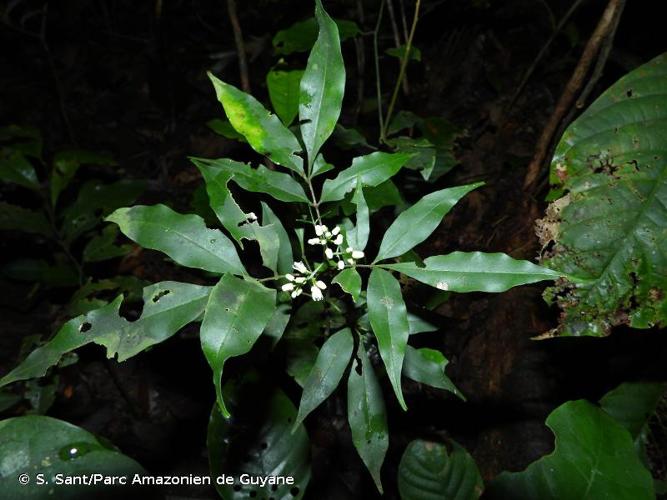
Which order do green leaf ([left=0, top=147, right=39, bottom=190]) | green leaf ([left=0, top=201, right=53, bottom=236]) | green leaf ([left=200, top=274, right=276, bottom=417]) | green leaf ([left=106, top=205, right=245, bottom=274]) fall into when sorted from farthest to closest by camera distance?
1. green leaf ([left=0, top=147, right=39, bottom=190])
2. green leaf ([left=0, top=201, right=53, bottom=236])
3. green leaf ([left=106, top=205, right=245, bottom=274])
4. green leaf ([left=200, top=274, right=276, bottom=417])

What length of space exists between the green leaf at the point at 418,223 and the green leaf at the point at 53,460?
1201 millimetres

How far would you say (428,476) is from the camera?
1.81 meters

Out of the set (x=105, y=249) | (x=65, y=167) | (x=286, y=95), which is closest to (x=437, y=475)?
(x=286, y=95)

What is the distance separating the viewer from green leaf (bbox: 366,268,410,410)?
3.59 ft

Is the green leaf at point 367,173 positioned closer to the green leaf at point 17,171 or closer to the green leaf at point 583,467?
the green leaf at point 583,467

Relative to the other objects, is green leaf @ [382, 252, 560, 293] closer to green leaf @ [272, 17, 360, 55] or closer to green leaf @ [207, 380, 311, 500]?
green leaf @ [207, 380, 311, 500]

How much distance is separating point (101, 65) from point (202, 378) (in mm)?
3377

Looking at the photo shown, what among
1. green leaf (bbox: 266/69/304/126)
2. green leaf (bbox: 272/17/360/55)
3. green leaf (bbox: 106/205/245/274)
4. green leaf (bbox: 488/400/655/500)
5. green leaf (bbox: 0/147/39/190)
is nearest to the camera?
green leaf (bbox: 106/205/245/274)

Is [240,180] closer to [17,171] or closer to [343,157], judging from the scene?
[343,157]

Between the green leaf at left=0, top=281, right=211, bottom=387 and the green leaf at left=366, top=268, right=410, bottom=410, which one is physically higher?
the green leaf at left=366, top=268, right=410, bottom=410

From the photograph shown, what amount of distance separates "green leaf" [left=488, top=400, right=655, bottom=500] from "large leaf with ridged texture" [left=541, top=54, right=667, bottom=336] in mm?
342

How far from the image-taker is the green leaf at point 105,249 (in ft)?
8.37

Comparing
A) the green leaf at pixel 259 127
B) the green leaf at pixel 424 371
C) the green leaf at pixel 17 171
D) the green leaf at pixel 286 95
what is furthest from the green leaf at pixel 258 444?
the green leaf at pixel 17 171

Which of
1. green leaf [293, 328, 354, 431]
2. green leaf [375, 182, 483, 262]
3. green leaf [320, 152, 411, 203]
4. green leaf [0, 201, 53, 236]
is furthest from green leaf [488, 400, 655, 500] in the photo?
green leaf [0, 201, 53, 236]
